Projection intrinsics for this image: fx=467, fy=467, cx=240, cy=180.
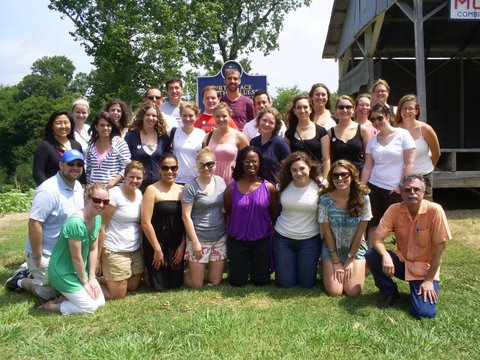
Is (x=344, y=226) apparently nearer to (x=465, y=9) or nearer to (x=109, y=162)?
(x=109, y=162)

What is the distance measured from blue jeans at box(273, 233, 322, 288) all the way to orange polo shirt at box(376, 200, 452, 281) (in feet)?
2.84

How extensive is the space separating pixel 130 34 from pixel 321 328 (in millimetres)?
17382

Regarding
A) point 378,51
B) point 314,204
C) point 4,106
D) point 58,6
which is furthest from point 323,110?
point 4,106

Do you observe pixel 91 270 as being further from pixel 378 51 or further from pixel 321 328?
pixel 378 51

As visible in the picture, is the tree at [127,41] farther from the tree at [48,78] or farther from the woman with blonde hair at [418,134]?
the tree at [48,78]

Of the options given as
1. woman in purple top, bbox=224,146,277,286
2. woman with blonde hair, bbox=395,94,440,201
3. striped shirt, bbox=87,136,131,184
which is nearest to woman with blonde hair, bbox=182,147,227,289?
woman in purple top, bbox=224,146,277,286

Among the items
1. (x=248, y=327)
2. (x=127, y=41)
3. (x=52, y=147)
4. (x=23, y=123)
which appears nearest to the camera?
(x=248, y=327)

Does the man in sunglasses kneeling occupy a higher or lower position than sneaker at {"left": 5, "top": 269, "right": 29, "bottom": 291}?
higher

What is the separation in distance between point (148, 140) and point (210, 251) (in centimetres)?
147

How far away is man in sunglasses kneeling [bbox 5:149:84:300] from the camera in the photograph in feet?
14.6

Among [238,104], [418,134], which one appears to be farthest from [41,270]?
[418,134]

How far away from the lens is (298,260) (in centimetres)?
502

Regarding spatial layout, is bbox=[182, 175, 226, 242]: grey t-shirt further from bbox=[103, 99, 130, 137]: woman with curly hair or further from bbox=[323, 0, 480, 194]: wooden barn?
bbox=[323, 0, 480, 194]: wooden barn

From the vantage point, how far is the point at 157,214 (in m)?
5.04
